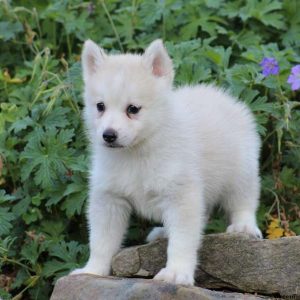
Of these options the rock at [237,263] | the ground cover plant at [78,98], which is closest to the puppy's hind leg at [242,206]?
the ground cover plant at [78,98]

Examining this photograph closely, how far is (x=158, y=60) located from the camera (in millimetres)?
5102

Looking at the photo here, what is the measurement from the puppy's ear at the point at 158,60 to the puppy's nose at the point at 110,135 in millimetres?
560

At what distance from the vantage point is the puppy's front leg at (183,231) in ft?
15.8

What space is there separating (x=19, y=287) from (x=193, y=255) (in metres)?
1.73

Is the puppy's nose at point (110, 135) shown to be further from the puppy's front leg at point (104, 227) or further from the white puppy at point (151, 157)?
the puppy's front leg at point (104, 227)

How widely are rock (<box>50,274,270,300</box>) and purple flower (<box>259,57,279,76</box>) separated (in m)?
2.26

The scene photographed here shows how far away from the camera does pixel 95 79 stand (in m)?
5.02

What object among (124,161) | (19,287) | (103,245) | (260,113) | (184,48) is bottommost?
(19,287)

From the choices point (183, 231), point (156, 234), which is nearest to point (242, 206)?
point (156, 234)

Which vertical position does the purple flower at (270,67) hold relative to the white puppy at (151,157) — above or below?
above

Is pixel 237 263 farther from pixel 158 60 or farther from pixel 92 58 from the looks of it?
pixel 92 58

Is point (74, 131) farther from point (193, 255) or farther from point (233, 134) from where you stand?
point (193, 255)

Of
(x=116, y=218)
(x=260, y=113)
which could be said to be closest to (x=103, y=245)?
(x=116, y=218)

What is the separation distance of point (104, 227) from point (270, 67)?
2060 mm
